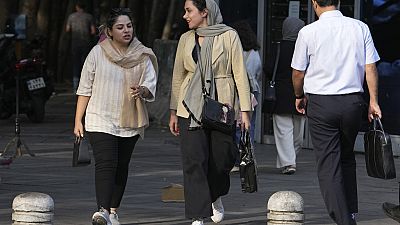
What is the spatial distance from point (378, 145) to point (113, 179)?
1.98 meters

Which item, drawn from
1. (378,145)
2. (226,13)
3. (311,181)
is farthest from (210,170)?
(226,13)

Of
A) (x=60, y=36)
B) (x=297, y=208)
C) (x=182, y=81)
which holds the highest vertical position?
(x=182, y=81)

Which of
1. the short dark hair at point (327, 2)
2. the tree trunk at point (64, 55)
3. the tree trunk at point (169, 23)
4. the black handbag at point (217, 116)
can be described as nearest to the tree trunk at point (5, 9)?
the tree trunk at point (64, 55)

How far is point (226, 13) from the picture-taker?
15.4 m

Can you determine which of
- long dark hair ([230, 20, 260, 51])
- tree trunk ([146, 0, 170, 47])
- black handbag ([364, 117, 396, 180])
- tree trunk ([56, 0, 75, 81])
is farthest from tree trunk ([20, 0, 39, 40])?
black handbag ([364, 117, 396, 180])

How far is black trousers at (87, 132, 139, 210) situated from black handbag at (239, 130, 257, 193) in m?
0.85

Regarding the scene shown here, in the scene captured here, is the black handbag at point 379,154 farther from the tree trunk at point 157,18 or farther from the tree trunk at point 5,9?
the tree trunk at point 5,9

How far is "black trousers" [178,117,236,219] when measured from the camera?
28.0 feet

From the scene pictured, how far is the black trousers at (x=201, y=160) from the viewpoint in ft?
28.0

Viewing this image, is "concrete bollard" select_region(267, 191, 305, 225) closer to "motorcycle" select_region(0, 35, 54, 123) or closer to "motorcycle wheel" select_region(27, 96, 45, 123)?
"motorcycle" select_region(0, 35, 54, 123)

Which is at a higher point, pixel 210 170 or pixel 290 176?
pixel 210 170

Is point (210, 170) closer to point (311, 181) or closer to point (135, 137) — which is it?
point (135, 137)

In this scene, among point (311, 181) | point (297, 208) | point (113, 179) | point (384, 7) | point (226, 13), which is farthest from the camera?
point (226, 13)

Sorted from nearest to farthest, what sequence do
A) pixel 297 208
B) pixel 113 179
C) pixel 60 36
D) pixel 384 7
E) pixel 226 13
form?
1. pixel 297 208
2. pixel 113 179
3. pixel 384 7
4. pixel 226 13
5. pixel 60 36
